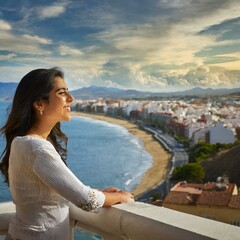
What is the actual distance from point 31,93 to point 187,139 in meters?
11.9

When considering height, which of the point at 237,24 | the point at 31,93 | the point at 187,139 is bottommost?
the point at 187,139

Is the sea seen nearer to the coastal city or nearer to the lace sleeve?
the coastal city

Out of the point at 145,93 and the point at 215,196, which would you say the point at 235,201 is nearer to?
the point at 215,196

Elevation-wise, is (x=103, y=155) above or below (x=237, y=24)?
below

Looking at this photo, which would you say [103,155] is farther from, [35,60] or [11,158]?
[11,158]

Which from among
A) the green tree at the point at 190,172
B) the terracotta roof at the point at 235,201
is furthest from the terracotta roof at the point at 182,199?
the green tree at the point at 190,172

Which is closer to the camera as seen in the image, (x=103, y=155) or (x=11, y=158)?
(x=11, y=158)

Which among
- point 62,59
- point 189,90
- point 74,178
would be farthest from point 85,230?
point 189,90

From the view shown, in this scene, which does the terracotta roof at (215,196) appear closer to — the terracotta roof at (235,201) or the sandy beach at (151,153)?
the terracotta roof at (235,201)

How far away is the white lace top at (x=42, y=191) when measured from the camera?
0.67 metres

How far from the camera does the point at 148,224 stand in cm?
68

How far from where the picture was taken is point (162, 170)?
481 inches

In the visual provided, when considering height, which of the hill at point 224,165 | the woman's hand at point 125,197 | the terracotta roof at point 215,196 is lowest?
the terracotta roof at point 215,196

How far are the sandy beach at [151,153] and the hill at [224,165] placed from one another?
46.2 inches
